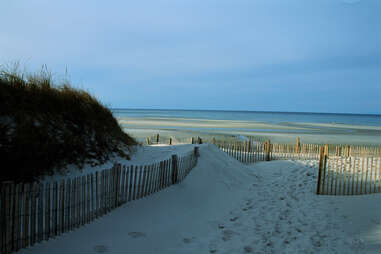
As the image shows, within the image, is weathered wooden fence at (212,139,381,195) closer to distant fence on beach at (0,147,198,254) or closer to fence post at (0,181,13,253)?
distant fence on beach at (0,147,198,254)

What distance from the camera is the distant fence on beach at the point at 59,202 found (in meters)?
3.71

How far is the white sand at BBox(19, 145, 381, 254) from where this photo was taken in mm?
4523

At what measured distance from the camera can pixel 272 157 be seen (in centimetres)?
1441

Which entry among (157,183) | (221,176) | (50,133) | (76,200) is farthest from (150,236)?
(221,176)

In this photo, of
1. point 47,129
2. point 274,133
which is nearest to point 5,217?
point 47,129

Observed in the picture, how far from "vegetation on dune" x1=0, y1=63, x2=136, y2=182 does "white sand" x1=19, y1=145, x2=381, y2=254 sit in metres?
1.44

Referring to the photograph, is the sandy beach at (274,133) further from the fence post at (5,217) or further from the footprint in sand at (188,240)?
the fence post at (5,217)

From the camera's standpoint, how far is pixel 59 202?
4.36m

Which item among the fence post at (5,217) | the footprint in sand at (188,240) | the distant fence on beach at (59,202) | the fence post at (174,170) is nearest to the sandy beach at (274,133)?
the fence post at (174,170)

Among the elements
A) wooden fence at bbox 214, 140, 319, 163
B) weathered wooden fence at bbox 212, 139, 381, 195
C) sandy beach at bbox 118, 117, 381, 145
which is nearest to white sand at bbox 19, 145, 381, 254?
weathered wooden fence at bbox 212, 139, 381, 195

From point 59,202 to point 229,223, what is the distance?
11.3 ft

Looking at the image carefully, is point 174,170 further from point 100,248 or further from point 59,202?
point 59,202

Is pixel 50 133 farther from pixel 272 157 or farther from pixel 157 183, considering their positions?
pixel 272 157

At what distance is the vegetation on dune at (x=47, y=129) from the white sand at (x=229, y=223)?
1442mm
